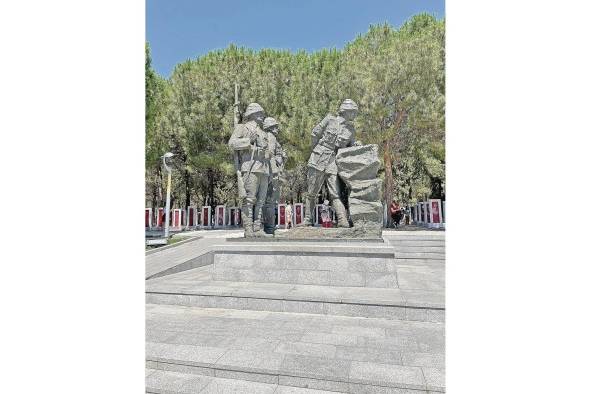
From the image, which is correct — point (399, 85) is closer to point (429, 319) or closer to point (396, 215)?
point (396, 215)

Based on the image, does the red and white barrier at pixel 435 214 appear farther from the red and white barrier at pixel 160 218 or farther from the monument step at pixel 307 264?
the red and white barrier at pixel 160 218

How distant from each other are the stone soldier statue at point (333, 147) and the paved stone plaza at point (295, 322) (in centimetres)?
132

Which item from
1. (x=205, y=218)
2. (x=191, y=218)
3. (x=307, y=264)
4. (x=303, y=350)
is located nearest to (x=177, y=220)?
(x=191, y=218)

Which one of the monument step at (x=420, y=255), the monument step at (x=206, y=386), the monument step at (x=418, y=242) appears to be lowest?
the monument step at (x=206, y=386)

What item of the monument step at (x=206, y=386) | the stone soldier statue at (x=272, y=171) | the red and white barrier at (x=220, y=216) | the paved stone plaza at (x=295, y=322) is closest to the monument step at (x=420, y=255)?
the paved stone plaza at (x=295, y=322)

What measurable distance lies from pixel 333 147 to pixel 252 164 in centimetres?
192

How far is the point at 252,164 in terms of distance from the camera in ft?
24.9

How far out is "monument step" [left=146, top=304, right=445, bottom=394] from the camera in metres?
3.03

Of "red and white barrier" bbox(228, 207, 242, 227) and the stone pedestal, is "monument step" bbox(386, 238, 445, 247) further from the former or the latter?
"red and white barrier" bbox(228, 207, 242, 227)

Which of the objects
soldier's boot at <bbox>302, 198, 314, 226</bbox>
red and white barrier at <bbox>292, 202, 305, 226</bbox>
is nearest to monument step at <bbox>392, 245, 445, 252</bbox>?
soldier's boot at <bbox>302, 198, 314, 226</bbox>

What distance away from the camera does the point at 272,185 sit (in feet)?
28.4

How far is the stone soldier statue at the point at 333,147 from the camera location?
7.77 meters

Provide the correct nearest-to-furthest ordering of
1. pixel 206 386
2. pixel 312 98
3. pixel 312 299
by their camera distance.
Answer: pixel 206 386 < pixel 312 299 < pixel 312 98

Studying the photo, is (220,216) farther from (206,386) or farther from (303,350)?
(206,386)
